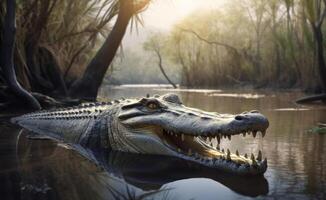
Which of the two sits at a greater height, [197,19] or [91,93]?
[197,19]

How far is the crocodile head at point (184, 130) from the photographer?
3.16m

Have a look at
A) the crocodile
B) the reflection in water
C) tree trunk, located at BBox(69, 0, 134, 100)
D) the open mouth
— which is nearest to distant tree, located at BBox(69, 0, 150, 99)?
tree trunk, located at BBox(69, 0, 134, 100)

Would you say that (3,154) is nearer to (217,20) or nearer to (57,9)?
(57,9)

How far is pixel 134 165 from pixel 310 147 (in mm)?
1857

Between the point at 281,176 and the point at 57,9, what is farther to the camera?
the point at 57,9

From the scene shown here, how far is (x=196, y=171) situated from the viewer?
3.39 metres

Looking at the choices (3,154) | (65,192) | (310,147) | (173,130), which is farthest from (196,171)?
(3,154)

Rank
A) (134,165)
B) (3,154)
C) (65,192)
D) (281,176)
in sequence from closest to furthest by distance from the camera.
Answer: (65,192)
(281,176)
(134,165)
(3,154)

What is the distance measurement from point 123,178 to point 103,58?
30.1 ft

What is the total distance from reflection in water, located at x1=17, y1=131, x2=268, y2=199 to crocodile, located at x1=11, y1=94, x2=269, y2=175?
97 mm

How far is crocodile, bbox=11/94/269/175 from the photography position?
3.19 meters

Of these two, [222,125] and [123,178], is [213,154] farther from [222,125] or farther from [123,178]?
[123,178]

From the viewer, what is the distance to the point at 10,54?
8.72 metres

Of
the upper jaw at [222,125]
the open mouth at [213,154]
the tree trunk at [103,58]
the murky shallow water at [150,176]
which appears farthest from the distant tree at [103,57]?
the upper jaw at [222,125]
